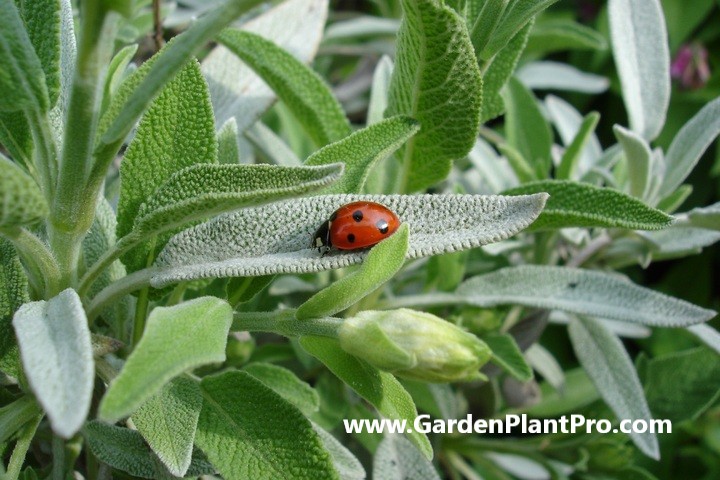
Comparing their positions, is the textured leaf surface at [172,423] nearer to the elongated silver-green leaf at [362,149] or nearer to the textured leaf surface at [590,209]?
the elongated silver-green leaf at [362,149]

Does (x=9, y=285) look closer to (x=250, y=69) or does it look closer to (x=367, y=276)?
(x=367, y=276)

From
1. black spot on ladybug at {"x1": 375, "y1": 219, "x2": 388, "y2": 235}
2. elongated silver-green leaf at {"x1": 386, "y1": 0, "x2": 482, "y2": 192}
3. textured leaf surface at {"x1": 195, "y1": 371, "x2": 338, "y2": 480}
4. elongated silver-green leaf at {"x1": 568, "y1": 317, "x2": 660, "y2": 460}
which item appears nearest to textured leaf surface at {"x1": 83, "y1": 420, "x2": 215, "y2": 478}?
textured leaf surface at {"x1": 195, "y1": 371, "x2": 338, "y2": 480}

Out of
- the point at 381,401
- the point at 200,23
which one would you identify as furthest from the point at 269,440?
the point at 200,23

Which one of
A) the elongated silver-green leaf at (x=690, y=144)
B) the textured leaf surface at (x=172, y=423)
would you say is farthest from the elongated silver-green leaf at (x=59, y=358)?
the elongated silver-green leaf at (x=690, y=144)

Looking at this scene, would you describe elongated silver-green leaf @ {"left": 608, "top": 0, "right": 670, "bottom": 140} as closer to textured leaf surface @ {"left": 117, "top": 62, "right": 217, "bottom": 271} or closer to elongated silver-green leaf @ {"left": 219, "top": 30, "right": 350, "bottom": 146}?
elongated silver-green leaf @ {"left": 219, "top": 30, "right": 350, "bottom": 146}

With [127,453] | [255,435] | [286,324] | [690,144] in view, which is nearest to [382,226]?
[286,324]
